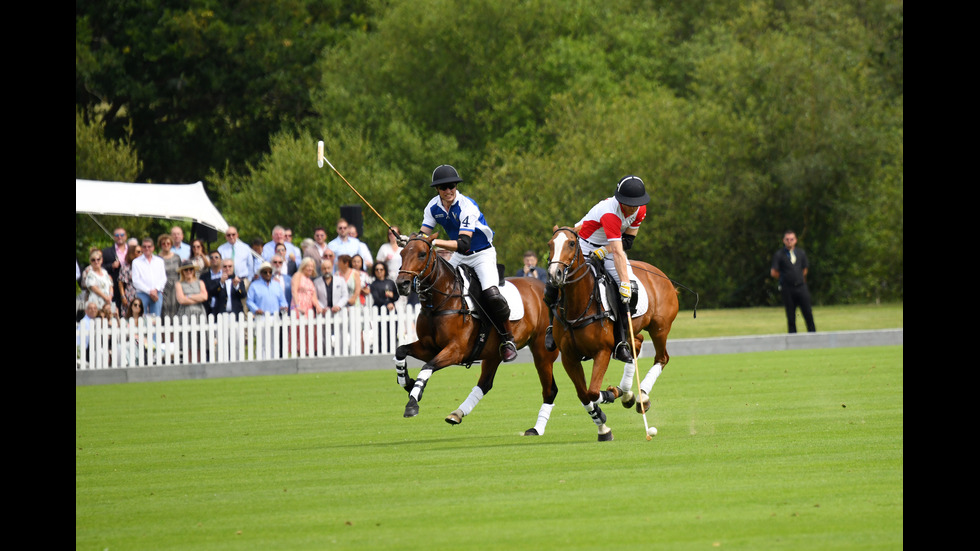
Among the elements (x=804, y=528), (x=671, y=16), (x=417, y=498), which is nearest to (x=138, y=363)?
(x=417, y=498)

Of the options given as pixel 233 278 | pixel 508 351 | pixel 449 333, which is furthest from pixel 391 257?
pixel 449 333

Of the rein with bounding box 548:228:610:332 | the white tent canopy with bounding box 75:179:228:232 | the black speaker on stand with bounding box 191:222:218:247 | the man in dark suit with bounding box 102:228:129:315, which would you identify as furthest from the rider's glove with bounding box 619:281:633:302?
the black speaker on stand with bounding box 191:222:218:247

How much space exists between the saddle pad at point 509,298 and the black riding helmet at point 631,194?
1661 mm

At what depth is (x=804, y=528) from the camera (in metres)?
7.56

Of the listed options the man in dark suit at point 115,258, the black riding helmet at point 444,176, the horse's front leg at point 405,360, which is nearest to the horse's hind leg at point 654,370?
the horse's front leg at point 405,360

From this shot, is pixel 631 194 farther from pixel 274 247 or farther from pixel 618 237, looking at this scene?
pixel 274 247

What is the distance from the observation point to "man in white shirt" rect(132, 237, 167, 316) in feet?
71.9

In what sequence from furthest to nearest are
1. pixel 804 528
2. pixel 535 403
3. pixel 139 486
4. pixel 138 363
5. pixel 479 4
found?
pixel 479 4, pixel 138 363, pixel 535 403, pixel 139 486, pixel 804 528

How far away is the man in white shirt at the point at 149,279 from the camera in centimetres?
2192

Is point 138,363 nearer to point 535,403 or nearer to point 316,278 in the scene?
point 316,278

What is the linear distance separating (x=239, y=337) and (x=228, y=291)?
851mm

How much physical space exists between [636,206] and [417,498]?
4.71 m

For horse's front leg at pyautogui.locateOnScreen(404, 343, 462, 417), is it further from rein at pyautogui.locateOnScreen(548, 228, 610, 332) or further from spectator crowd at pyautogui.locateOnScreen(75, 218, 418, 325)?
spectator crowd at pyautogui.locateOnScreen(75, 218, 418, 325)

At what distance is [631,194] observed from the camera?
12766mm
